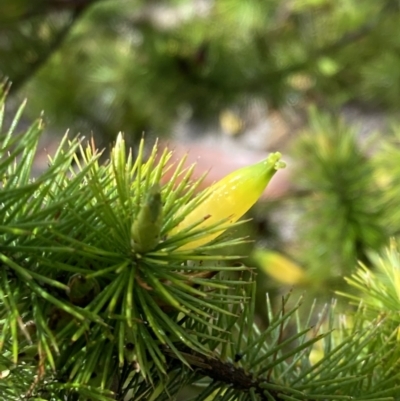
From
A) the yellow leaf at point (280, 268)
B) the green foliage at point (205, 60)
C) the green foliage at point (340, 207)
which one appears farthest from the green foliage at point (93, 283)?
the green foliage at point (205, 60)

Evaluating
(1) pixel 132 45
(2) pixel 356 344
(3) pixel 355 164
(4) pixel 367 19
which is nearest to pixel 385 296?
(2) pixel 356 344

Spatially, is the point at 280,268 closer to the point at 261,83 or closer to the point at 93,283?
the point at 261,83

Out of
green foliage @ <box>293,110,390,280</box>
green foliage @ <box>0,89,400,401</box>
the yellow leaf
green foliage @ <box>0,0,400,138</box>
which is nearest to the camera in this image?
green foliage @ <box>0,89,400,401</box>

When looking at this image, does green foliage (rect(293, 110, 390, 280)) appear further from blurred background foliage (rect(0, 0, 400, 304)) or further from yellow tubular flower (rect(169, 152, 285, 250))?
yellow tubular flower (rect(169, 152, 285, 250))

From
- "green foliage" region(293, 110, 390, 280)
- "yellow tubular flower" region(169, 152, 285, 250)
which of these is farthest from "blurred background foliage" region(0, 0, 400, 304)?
"yellow tubular flower" region(169, 152, 285, 250)

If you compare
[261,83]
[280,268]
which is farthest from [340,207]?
[261,83]

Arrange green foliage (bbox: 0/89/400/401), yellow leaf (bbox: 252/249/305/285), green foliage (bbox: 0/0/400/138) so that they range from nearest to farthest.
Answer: green foliage (bbox: 0/89/400/401) → yellow leaf (bbox: 252/249/305/285) → green foliage (bbox: 0/0/400/138)
